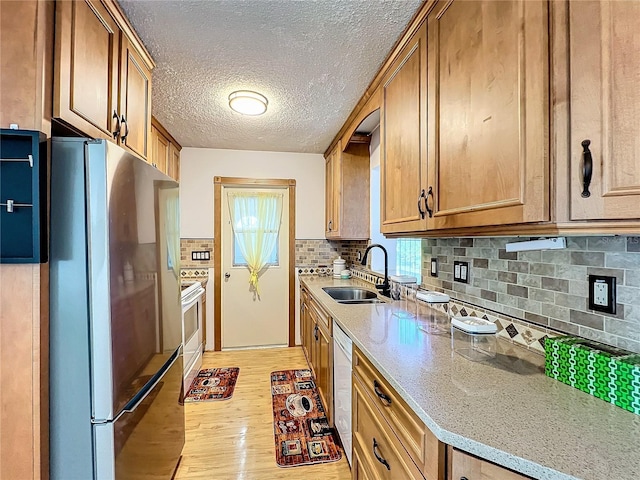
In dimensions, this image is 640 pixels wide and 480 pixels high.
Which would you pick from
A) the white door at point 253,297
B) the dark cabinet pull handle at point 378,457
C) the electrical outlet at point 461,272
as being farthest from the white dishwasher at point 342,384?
the white door at point 253,297

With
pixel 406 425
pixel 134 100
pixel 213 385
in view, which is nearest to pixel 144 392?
pixel 406 425

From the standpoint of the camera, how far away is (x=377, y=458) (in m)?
1.15

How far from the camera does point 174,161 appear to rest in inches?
128

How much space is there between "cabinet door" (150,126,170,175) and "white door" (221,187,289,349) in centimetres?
77

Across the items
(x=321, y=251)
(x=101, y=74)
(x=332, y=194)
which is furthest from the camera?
(x=321, y=251)

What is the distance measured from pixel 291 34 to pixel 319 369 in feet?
7.34

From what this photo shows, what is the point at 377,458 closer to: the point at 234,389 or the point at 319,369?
the point at 319,369

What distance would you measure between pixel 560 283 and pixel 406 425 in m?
0.74

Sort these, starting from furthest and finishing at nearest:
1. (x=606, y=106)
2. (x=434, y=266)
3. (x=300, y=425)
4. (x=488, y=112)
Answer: (x=300, y=425) < (x=434, y=266) < (x=488, y=112) < (x=606, y=106)

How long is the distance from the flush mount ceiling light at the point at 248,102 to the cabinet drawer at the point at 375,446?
198 cm

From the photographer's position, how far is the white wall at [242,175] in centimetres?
352

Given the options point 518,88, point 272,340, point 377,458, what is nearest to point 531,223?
point 518,88

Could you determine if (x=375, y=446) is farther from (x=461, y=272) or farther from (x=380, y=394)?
(x=461, y=272)

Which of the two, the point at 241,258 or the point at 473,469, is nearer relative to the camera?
the point at 473,469
